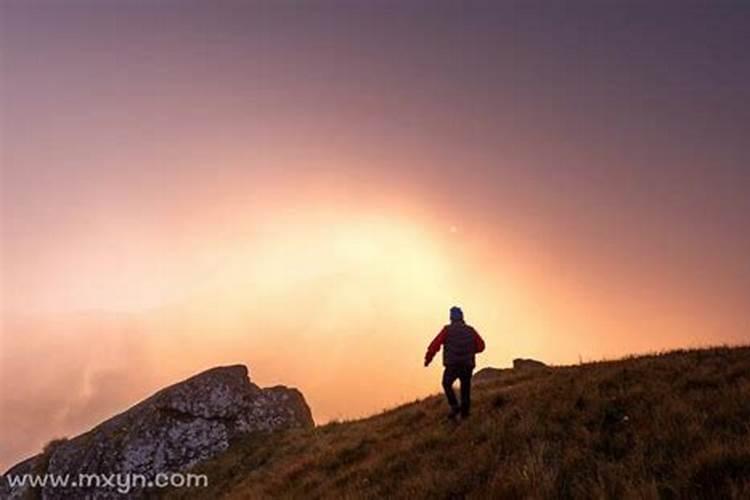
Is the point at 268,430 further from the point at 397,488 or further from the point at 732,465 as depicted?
the point at 732,465

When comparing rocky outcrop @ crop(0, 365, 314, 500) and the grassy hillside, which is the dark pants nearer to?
the grassy hillside

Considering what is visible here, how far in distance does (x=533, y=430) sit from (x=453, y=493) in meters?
2.83

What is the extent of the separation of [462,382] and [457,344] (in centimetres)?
102

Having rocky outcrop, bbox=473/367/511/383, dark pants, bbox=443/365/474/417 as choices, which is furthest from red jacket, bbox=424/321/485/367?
rocky outcrop, bbox=473/367/511/383

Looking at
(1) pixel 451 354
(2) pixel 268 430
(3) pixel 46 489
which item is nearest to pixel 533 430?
(1) pixel 451 354

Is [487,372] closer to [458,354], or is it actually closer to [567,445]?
[458,354]

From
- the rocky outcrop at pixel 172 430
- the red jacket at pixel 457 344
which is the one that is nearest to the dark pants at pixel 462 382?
the red jacket at pixel 457 344

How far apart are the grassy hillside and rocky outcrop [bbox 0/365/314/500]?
4106mm

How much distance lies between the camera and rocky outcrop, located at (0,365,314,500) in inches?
980

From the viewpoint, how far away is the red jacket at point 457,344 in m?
17.3

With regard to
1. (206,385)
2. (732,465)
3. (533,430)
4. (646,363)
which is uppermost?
(206,385)

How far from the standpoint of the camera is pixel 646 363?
1769cm

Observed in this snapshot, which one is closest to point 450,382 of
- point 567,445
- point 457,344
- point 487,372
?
point 457,344

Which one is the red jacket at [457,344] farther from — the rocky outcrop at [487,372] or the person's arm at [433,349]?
the rocky outcrop at [487,372]
